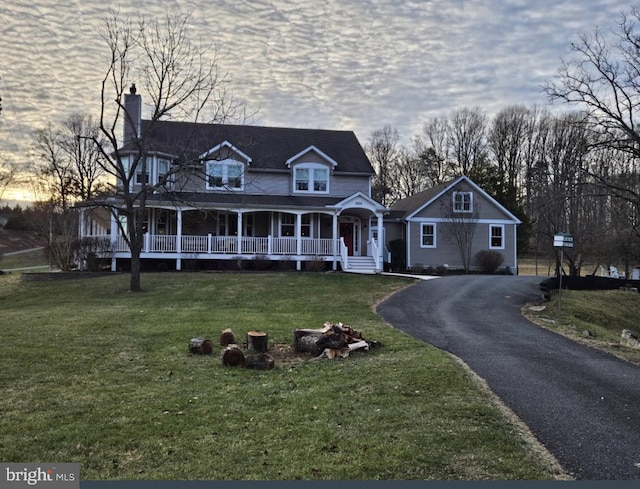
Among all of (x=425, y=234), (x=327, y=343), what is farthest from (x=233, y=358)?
(x=425, y=234)

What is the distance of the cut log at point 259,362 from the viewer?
772 centimetres

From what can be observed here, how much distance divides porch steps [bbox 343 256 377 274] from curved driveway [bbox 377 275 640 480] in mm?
9655

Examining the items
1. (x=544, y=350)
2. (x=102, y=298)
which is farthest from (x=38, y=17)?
(x=544, y=350)

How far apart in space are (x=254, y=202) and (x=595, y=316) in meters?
16.7

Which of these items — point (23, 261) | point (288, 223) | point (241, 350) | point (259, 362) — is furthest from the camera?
point (23, 261)

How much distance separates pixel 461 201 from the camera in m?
31.3

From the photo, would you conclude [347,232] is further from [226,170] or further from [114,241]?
[114,241]

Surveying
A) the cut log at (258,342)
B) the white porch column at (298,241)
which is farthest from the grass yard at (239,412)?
the white porch column at (298,241)

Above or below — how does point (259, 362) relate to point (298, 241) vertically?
below

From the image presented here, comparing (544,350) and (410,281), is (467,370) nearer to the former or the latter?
(544,350)

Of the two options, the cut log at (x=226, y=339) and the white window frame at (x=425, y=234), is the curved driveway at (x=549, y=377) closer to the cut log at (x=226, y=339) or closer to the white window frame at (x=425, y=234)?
the cut log at (x=226, y=339)

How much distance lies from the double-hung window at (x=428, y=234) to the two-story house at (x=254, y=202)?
3.06 m

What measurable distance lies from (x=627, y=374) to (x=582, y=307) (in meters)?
10.3

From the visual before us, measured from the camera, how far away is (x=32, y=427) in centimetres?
520
